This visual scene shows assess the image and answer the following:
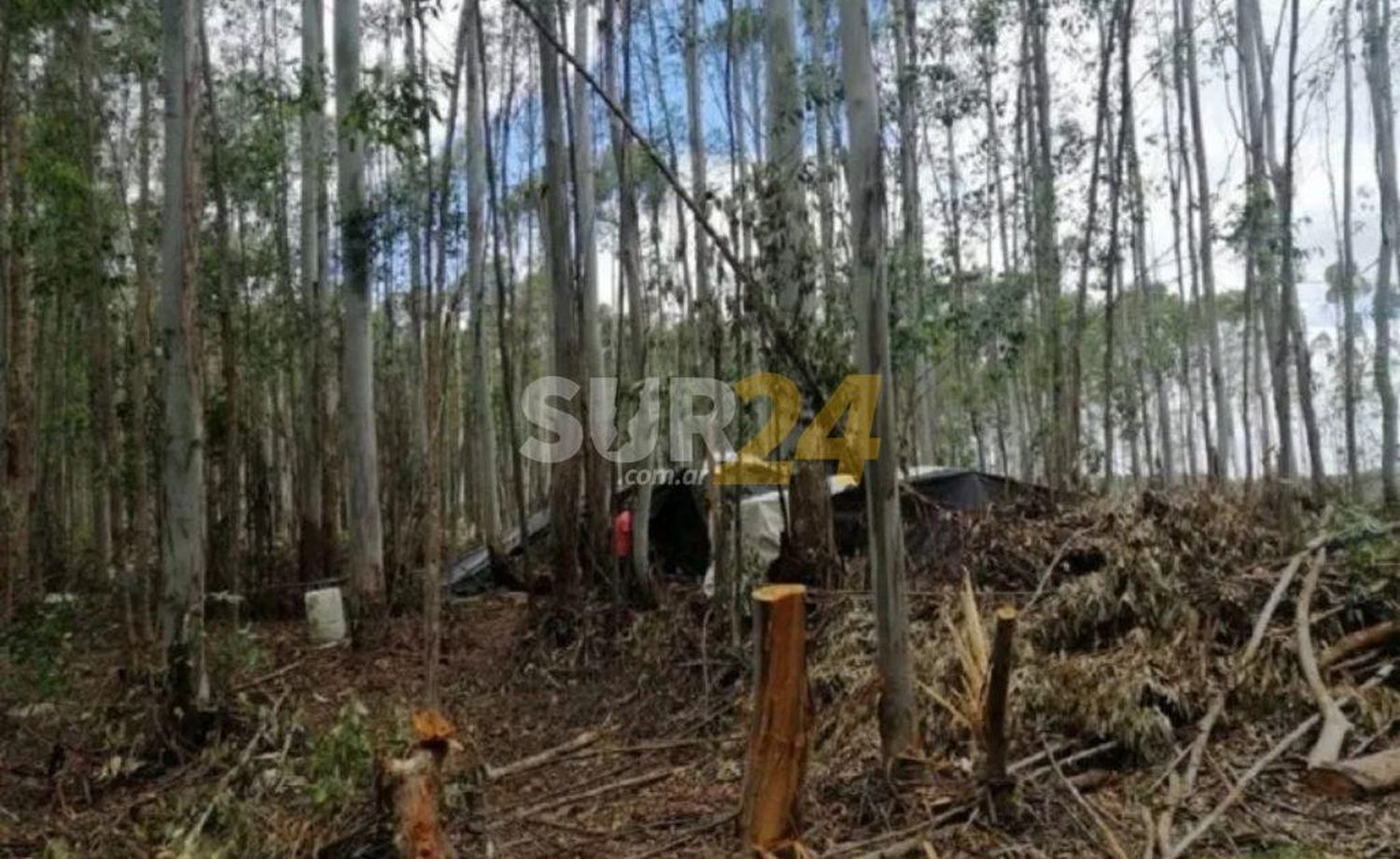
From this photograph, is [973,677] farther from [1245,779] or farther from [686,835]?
[686,835]

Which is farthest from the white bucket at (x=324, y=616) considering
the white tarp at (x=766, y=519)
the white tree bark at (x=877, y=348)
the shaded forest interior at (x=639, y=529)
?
the white tree bark at (x=877, y=348)

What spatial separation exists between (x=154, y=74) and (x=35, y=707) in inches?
A: 266

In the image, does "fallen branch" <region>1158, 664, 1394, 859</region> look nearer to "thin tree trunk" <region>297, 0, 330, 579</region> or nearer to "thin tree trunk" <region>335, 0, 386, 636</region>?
"thin tree trunk" <region>335, 0, 386, 636</region>

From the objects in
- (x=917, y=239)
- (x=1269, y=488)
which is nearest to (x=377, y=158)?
(x=917, y=239)

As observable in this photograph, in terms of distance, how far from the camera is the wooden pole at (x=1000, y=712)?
299 centimetres

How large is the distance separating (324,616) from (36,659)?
7.51ft

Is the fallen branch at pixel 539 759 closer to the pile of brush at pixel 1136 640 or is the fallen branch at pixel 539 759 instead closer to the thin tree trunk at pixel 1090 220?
the pile of brush at pixel 1136 640

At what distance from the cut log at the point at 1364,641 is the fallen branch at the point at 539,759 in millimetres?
3387

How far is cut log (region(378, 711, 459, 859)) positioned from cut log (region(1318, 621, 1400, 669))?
136 inches

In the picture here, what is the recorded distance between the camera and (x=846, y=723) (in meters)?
4.41

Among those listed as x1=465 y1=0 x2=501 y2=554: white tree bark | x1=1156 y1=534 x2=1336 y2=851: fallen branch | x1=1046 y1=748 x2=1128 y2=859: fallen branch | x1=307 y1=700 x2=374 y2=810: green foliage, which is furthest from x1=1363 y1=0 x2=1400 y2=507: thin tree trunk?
x1=307 y1=700 x2=374 y2=810: green foliage

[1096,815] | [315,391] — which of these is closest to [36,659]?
[315,391]

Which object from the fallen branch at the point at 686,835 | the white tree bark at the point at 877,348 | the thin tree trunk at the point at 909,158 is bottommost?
the fallen branch at the point at 686,835

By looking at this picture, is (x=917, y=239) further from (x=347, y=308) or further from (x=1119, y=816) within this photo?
(x=1119, y=816)
